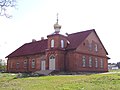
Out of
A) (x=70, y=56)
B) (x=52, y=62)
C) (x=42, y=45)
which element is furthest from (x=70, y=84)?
(x=42, y=45)

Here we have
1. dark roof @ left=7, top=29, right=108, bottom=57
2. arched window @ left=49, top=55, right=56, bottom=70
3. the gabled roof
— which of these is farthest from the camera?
dark roof @ left=7, top=29, right=108, bottom=57

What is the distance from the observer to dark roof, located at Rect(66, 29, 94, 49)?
40.2m

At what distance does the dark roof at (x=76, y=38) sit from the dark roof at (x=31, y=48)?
219 inches

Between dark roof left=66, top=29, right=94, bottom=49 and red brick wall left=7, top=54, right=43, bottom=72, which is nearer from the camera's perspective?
dark roof left=66, top=29, right=94, bottom=49

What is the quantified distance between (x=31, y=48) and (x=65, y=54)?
11571 millimetres

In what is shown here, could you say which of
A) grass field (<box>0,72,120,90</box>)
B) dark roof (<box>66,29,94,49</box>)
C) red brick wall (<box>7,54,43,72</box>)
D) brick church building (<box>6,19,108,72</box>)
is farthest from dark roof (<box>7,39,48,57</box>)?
grass field (<box>0,72,120,90</box>)

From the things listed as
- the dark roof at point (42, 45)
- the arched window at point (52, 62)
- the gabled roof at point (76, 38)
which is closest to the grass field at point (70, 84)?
the arched window at point (52, 62)

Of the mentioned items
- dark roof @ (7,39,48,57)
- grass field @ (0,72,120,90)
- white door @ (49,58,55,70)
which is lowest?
grass field @ (0,72,120,90)

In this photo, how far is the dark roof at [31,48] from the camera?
45.9 meters

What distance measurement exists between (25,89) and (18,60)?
121ft

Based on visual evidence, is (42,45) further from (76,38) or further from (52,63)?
(76,38)

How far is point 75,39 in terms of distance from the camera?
42.6m

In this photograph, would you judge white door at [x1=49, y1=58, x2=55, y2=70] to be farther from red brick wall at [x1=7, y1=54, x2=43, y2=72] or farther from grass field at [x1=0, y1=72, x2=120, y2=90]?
grass field at [x1=0, y1=72, x2=120, y2=90]

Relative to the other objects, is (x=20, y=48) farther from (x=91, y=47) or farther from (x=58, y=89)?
(x=58, y=89)
